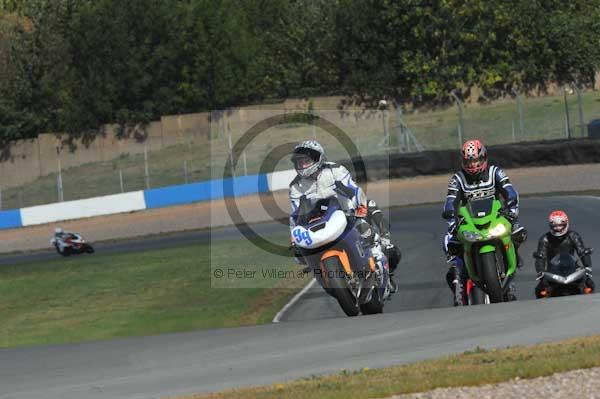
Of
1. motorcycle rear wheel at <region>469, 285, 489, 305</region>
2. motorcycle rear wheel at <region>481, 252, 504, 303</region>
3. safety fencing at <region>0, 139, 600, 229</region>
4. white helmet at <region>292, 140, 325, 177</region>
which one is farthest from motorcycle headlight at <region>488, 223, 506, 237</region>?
safety fencing at <region>0, 139, 600, 229</region>

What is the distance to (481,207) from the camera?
11539 millimetres

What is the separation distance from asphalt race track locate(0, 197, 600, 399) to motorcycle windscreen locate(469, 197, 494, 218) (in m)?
1.16

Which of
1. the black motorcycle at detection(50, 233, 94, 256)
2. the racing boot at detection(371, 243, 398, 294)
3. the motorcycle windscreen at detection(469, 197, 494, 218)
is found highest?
Result: the motorcycle windscreen at detection(469, 197, 494, 218)

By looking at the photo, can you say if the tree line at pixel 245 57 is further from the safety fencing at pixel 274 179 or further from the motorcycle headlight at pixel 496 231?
the motorcycle headlight at pixel 496 231

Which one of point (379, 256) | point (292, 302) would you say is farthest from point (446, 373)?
point (292, 302)

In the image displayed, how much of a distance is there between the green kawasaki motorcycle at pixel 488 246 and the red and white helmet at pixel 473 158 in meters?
0.53

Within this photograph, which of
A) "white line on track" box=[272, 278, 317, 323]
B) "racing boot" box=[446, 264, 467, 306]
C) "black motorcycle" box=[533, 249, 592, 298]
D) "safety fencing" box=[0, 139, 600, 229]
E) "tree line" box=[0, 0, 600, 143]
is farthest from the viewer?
"tree line" box=[0, 0, 600, 143]

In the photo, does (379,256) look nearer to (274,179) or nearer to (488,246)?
(488,246)

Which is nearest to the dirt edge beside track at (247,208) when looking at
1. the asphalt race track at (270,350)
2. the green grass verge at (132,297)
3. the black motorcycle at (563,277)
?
the green grass verge at (132,297)

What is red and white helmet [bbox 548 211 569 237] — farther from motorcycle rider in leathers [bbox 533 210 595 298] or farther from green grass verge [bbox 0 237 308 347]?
green grass verge [bbox 0 237 308 347]

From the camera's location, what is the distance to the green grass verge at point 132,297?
15.9 metres

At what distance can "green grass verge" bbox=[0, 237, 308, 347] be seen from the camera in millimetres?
15945

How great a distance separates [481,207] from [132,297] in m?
8.92

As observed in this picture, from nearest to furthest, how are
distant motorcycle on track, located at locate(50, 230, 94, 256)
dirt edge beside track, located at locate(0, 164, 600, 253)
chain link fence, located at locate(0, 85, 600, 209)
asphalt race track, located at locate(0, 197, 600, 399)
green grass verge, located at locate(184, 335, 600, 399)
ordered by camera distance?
green grass verge, located at locate(184, 335, 600, 399) < asphalt race track, located at locate(0, 197, 600, 399) < distant motorcycle on track, located at locate(50, 230, 94, 256) < dirt edge beside track, located at locate(0, 164, 600, 253) < chain link fence, located at locate(0, 85, 600, 209)
